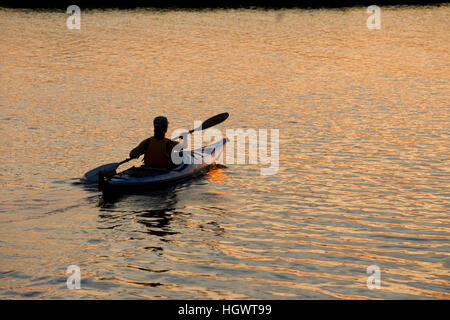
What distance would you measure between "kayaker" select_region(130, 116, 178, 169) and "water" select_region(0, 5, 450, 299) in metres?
0.76

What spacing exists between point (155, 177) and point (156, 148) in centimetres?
65

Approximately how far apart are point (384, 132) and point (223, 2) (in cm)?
6090

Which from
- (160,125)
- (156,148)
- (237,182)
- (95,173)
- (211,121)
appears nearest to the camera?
(160,125)

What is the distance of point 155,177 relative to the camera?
1522 centimetres

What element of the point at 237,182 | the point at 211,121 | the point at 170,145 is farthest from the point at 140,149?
the point at 211,121

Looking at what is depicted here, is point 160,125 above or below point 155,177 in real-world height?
above

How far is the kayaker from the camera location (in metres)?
15.3

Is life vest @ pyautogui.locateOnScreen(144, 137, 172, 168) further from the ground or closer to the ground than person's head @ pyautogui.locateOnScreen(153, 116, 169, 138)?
closer to the ground

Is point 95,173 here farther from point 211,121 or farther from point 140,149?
point 211,121

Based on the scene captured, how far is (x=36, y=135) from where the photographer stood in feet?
73.8

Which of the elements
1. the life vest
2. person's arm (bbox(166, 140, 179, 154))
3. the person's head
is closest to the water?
the life vest

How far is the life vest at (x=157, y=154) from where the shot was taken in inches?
604

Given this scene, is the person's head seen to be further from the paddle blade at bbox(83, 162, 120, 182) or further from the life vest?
the paddle blade at bbox(83, 162, 120, 182)
